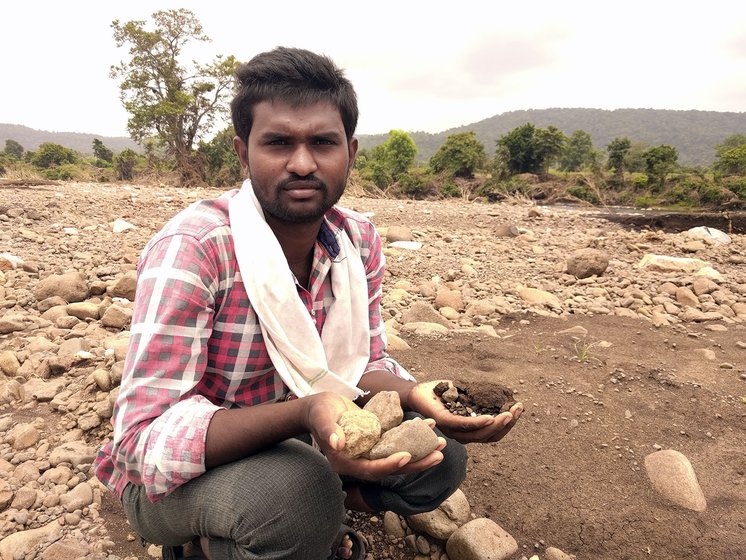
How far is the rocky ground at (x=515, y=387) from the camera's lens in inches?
70.1

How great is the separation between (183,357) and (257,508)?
412 millimetres

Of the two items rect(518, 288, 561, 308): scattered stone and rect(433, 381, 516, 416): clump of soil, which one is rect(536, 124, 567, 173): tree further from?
rect(433, 381, 516, 416): clump of soil

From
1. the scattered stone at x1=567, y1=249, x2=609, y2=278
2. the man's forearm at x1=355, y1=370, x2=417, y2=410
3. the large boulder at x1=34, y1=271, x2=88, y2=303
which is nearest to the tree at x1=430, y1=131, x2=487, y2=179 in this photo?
the scattered stone at x1=567, y1=249, x2=609, y2=278

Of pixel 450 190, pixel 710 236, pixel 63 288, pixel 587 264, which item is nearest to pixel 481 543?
pixel 63 288

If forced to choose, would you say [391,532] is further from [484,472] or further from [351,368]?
[351,368]

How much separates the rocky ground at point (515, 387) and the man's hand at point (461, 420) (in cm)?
50

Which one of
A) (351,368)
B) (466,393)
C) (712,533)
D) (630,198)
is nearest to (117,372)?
(351,368)

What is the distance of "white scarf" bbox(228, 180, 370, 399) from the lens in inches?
53.6

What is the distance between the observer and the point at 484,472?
7.03 feet

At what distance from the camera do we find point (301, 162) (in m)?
1.41

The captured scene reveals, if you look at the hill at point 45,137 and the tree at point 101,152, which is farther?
the hill at point 45,137

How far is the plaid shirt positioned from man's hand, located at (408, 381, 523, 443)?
47 cm

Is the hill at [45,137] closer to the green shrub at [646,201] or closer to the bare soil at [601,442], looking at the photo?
the green shrub at [646,201]

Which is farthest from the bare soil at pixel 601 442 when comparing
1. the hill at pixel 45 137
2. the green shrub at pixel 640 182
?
the hill at pixel 45 137
